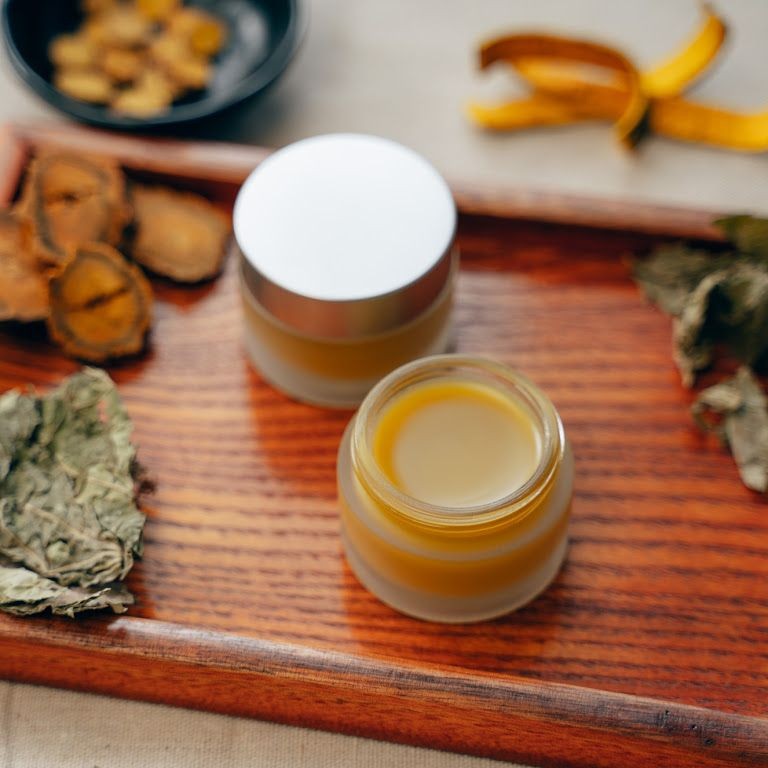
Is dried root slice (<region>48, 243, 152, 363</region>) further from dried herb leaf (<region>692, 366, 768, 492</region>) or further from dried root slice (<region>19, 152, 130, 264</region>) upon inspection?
dried herb leaf (<region>692, 366, 768, 492</region>)

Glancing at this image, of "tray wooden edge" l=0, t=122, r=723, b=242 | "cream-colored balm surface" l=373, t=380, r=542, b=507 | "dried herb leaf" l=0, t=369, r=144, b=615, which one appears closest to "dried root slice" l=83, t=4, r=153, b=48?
"tray wooden edge" l=0, t=122, r=723, b=242

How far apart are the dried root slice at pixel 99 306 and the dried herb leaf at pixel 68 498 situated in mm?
39

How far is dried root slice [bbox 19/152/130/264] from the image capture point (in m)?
0.72

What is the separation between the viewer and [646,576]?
0.65 meters

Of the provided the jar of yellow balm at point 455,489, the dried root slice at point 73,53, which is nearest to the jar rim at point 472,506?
the jar of yellow balm at point 455,489

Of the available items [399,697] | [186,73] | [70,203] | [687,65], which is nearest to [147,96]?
[186,73]

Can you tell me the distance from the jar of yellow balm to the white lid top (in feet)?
0.25

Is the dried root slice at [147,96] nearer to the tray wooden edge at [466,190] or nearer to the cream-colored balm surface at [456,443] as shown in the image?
the tray wooden edge at [466,190]

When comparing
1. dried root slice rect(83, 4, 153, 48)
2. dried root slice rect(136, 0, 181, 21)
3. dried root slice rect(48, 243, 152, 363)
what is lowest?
dried root slice rect(48, 243, 152, 363)

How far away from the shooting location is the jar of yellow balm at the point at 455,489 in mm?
581

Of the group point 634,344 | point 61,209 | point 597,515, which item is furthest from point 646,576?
point 61,209

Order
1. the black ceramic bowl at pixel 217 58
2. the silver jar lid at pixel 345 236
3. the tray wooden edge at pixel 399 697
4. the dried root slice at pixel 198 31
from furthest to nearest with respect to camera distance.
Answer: the dried root slice at pixel 198 31, the black ceramic bowl at pixel 217 58, the silver jar lid at pixel 345 236, the tray wooden edge at pixel 399 697

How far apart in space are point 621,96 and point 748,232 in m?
0.23

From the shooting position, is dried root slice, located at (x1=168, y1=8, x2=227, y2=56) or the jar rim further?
dried root slice, located at (x1=168, y1=8, x2=227, y2=56)
